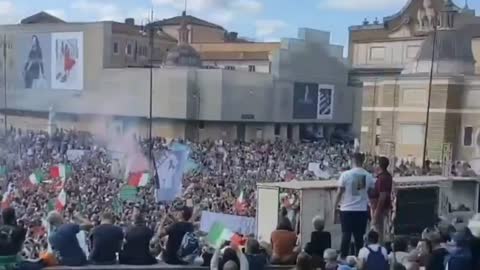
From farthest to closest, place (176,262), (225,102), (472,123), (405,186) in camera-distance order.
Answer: (225,102), (472,123), (405,186), (176,262)

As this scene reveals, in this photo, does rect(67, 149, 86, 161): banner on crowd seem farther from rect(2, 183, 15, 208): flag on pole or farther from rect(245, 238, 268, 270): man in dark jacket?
rect(245, 238, 268, 270): man in dark jacket

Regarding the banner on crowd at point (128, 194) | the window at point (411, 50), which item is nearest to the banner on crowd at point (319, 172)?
the banner on crowd at point (128, 194)

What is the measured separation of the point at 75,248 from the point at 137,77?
165 feet

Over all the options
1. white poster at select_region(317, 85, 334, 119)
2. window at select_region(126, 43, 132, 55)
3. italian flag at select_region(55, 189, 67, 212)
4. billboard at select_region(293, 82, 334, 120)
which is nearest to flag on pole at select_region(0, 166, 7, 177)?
italian flag at select_region(55, 189, 67, 212)

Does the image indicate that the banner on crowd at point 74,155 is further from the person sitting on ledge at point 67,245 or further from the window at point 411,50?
the window at point 411,50

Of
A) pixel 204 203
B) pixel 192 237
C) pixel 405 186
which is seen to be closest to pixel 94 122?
pixel 204 203

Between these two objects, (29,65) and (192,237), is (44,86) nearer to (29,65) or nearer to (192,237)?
(29,65)

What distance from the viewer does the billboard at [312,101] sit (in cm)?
6025

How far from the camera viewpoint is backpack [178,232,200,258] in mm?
8188

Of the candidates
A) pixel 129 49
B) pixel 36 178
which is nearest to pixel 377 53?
pixel 129 49

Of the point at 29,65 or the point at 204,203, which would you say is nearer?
the point at 204,203

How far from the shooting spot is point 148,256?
7.79 m

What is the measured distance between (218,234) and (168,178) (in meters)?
4.18

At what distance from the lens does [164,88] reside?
5547cm
